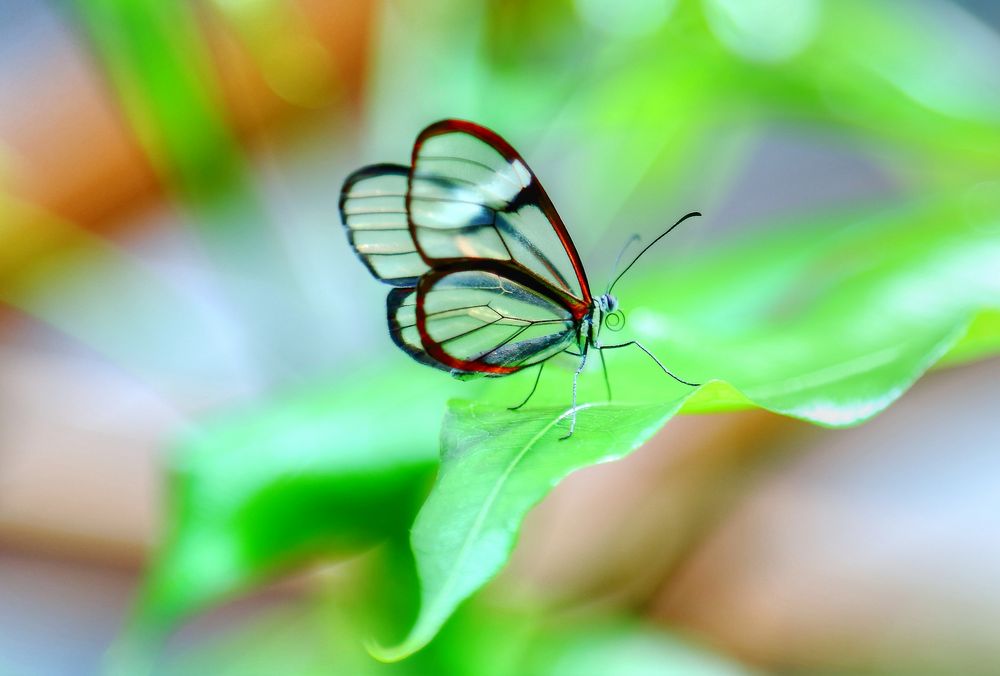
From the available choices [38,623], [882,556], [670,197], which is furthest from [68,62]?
[882,556]

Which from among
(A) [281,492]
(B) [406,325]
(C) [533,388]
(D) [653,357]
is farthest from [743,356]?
(A) [281,492]

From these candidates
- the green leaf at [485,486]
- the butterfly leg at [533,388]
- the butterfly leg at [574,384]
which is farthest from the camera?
the butterfly leg at [533,388]

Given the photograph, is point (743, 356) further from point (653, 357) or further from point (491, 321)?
point (491, 321)

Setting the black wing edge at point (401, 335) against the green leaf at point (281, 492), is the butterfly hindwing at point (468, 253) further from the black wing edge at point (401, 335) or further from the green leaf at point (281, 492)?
the green leaf at point (281, 492)

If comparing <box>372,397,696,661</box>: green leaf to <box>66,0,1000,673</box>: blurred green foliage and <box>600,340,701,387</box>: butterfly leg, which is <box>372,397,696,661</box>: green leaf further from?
<box>600,340,701,387</box>: butterfly leg

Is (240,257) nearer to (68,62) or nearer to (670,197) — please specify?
(670,197)

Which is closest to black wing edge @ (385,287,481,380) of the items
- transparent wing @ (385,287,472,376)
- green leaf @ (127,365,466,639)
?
transparent wing @ (385,287,472,376)

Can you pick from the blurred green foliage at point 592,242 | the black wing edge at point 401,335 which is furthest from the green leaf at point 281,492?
the black wing edge at point 401,335
